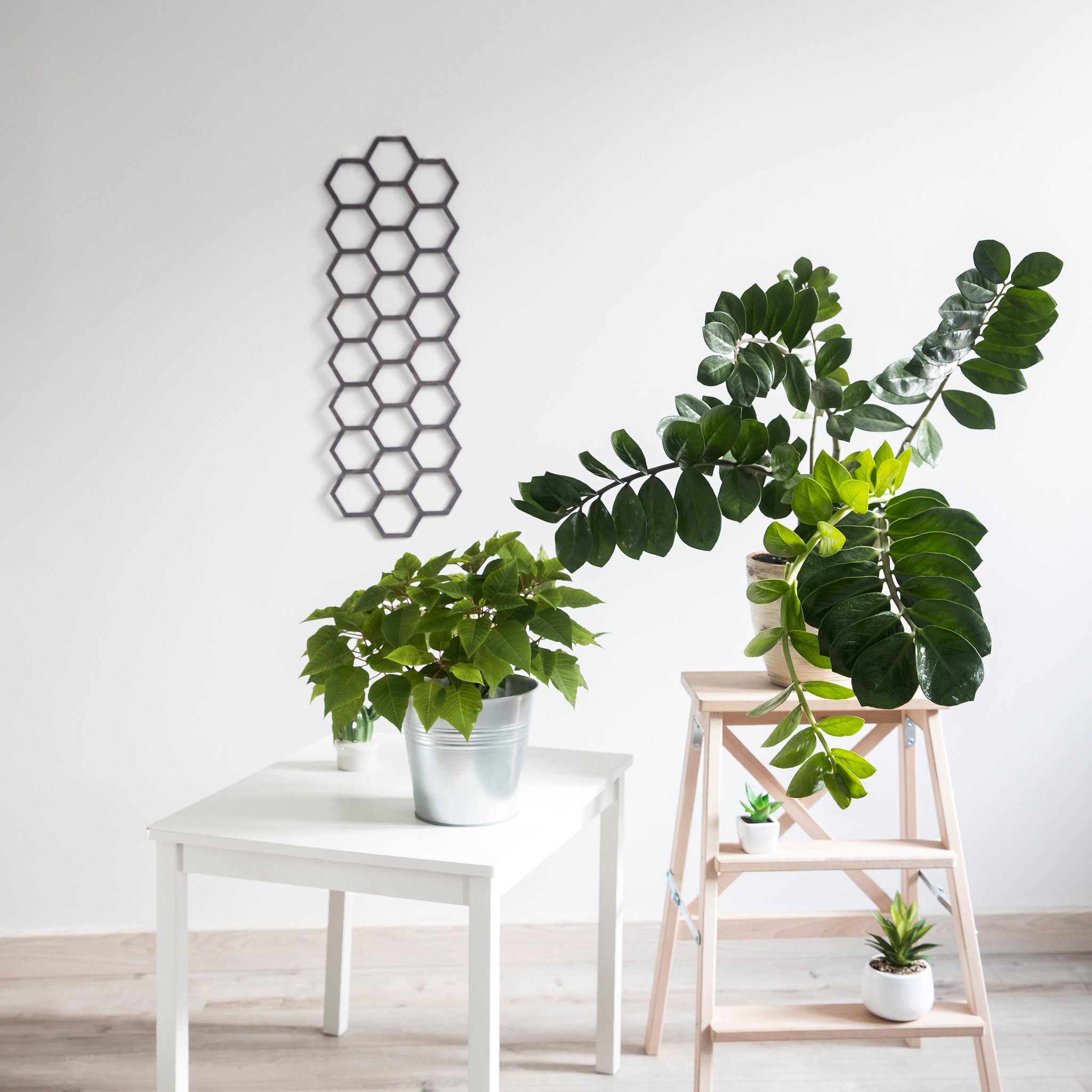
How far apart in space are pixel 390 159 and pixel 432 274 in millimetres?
239

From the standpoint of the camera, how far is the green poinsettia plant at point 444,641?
129 cm

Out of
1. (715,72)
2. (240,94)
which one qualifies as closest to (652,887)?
(715,72)

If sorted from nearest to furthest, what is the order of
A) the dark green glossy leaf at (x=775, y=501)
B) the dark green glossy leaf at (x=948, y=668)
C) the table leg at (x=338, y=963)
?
the dark green glossy leaf at (x=948, y=668) → the dark green glossy leaf at (x=775, y=501) → the table leg at (x=338, y=963)

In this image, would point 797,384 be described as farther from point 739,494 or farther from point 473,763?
point 473,763

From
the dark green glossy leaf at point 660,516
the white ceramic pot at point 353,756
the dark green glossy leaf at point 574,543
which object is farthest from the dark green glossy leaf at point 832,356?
the white ceramic pot at point 353,756

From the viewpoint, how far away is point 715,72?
213 cm

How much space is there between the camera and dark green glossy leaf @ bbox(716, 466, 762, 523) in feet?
4.57

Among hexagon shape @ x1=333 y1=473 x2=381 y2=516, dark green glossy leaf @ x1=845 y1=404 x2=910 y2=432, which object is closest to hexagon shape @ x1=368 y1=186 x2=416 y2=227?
hexagon shape @ x1=333 y1=473 x2=381 y2=516

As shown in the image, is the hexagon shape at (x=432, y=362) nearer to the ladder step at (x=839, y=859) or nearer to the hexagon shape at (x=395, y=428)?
the hexagon shape at (x=395, y=428)

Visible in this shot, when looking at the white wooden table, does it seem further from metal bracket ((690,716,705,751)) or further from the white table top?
metal bracket ((690,716,705,751))

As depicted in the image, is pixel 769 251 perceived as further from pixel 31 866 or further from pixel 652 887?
pixel 31 866

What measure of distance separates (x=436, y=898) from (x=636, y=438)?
45.9 inches

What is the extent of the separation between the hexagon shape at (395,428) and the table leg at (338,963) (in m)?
0.89

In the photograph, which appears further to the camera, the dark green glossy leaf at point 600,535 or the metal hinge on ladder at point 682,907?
the metal hinge on ladder at point 682,907
